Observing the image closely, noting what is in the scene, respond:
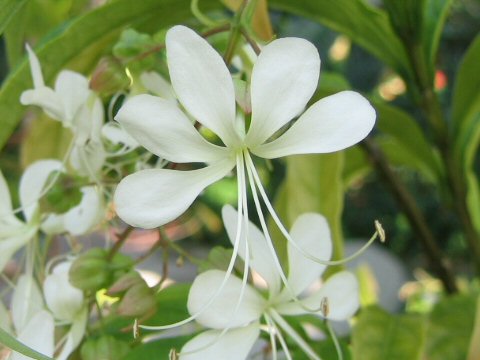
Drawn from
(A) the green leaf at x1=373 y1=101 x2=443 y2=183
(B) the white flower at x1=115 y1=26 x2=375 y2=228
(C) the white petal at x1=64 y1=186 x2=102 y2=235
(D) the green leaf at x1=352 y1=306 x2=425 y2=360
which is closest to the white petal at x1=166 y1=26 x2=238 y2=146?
(B) the white flower at x1=115 y1=26 x2=375 y2=228

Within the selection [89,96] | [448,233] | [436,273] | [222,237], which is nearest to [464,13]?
[448,233]

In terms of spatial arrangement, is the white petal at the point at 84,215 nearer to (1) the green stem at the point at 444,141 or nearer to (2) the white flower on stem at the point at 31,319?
(2) the white flower on stem at the point at 31,319

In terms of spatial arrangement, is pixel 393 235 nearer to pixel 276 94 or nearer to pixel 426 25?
pixel 426 25

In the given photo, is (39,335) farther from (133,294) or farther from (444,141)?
(444,141)

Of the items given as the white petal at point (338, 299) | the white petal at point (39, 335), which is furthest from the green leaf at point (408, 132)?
the white petal at point (39, 335)

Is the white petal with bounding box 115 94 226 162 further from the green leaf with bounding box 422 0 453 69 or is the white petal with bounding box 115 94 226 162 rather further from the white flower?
the green leaf with bounding box 422 0 453 69
